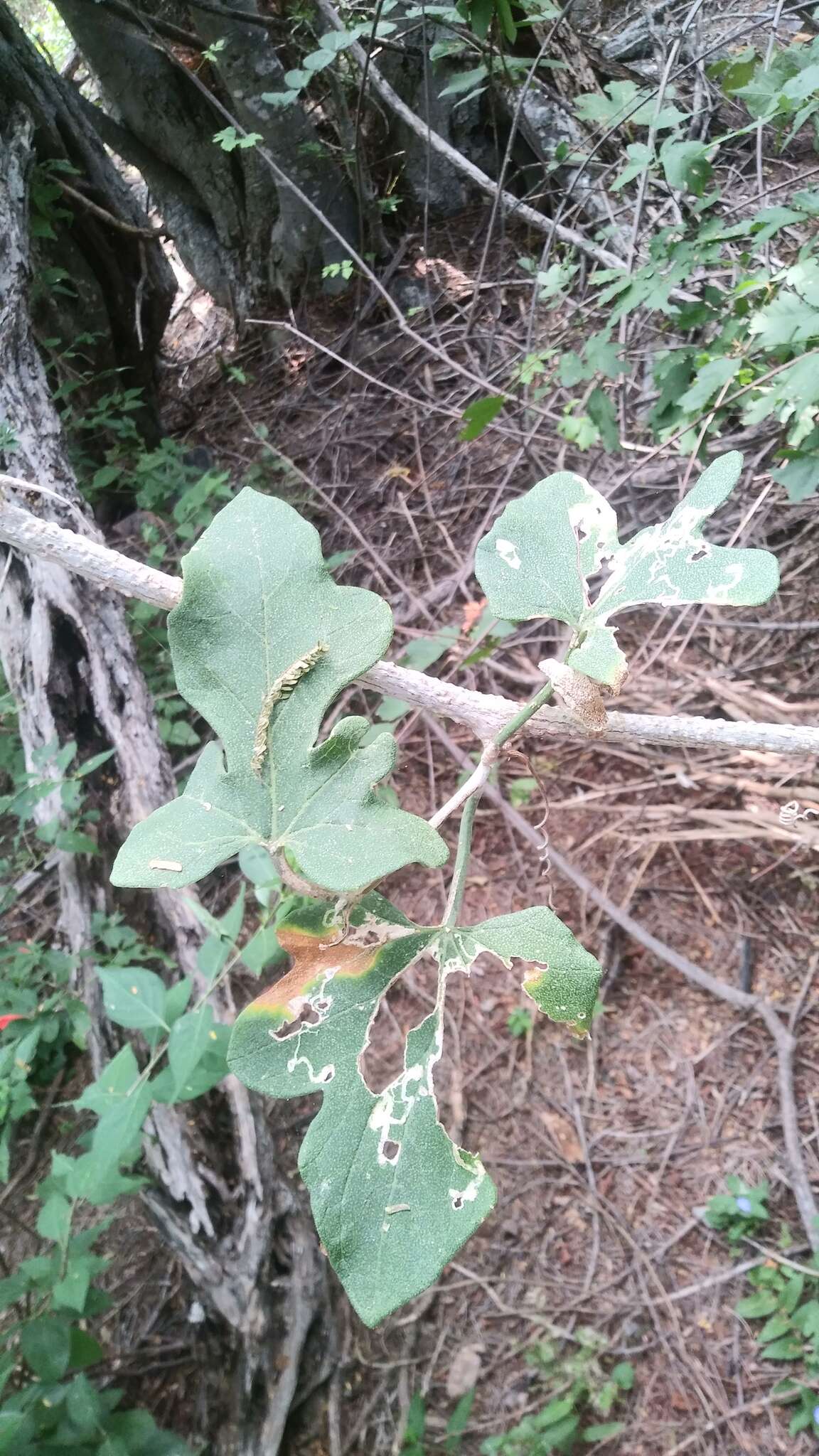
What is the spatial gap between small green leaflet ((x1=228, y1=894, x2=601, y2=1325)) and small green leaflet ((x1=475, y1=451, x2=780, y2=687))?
0.55ft

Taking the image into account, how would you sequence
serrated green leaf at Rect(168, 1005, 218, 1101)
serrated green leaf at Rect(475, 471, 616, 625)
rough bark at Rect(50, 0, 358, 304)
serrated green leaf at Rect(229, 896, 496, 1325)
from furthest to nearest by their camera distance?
rough bark at Rect(50, 0, 358, 304), serrated green leaf at Rect(168, 1005, 218, 1101), serrated green leaf at Rect(475, 471, 616, 625), serrated green leaf at Rect(229, 896, 496, 1325)

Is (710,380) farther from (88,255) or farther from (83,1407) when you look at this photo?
(88,255)

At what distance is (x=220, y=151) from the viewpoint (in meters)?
2.77

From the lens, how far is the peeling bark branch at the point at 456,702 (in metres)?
0.49

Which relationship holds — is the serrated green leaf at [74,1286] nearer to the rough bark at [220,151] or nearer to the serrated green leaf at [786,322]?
the serrated green leaf at [786,322]

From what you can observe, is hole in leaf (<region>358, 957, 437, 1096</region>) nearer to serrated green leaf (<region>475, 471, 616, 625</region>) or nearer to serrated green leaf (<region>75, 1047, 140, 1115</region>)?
serrated green leaf (<region>75, 1047, 140, 1115</region>)

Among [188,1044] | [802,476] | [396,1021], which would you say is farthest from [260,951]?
[802,476]

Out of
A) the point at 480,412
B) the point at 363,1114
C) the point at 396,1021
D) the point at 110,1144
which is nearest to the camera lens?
the point at 363,1114

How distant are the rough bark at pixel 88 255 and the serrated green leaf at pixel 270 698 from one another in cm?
226

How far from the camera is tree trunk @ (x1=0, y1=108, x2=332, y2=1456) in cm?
126

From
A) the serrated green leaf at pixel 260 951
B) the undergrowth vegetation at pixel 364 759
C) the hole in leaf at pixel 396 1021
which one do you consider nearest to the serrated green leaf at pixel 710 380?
the undergrowth vegetation at pixel 364 759

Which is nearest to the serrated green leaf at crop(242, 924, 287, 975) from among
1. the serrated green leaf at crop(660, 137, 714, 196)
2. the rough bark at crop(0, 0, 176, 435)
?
the serrated green leaf at crop(660, 137, 714, 196)

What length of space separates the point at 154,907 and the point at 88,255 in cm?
231

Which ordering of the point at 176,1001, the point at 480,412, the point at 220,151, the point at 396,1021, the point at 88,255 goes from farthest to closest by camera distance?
1. the point at 220,151
2. the point at 88,255
3. the point at 396,1021
4. the point at 480,412
5. the point at 176,1001
